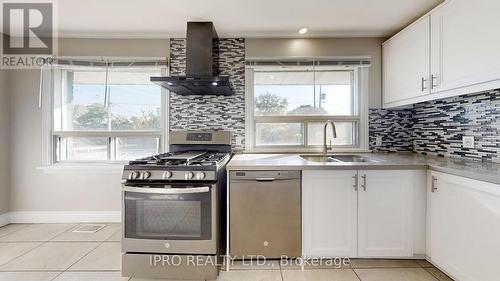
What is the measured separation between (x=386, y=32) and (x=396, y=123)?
1.04 meters

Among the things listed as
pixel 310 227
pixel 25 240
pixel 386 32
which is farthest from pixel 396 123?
pixel 25 240

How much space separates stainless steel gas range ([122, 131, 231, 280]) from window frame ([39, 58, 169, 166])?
1.24 metres

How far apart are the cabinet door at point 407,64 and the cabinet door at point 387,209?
84 cm

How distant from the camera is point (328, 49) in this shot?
122 inches

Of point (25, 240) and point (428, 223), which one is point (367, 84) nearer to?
point (428, 223)

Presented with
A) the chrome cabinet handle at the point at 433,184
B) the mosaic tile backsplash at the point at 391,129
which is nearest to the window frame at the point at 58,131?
the mosaic tile backsplash at the point at 391,129

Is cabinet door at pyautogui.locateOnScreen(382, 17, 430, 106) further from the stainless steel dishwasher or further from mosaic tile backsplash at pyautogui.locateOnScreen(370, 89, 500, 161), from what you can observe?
the stainless steel dishwasher

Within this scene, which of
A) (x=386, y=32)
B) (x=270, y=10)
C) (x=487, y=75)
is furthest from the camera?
(x=386, y=32)

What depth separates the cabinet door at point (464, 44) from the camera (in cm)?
169

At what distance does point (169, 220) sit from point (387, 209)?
1.76 m

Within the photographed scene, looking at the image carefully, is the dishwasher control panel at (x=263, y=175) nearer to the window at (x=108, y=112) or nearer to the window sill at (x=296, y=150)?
the window sill at (x=296, y=150)

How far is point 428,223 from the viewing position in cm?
216

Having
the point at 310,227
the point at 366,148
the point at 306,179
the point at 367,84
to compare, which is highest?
the point at 367,84

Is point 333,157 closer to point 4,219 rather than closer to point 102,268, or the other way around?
point 102,268
